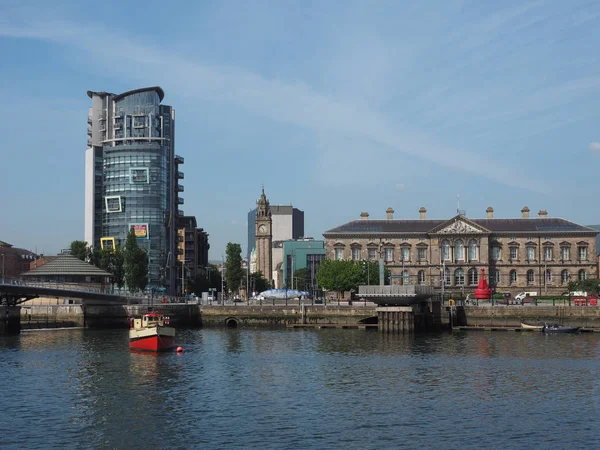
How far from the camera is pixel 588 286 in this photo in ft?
633

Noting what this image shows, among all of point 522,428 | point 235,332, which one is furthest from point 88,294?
point 522,428

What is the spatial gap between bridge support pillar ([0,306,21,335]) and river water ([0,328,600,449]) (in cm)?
2036

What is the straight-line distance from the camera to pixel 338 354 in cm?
9512

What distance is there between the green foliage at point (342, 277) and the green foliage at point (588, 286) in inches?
2044

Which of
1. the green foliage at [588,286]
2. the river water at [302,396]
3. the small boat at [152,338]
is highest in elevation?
the green foliage at [588,286]

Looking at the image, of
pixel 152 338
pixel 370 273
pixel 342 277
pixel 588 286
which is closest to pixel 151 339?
pixel 152 338

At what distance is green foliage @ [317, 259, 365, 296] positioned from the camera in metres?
191

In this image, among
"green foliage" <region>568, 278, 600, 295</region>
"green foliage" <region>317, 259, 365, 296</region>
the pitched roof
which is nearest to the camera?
the pitched roof

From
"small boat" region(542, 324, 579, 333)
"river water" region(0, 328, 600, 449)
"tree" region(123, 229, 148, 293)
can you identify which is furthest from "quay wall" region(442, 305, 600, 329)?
"tree" region(123, 229, 148, 293)

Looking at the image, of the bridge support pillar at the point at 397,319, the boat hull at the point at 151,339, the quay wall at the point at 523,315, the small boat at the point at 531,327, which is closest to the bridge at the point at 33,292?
the boat hull at the point at 151,339

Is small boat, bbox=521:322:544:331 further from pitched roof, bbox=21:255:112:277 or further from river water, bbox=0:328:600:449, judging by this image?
pitched roof, bbox=21:255:112:277

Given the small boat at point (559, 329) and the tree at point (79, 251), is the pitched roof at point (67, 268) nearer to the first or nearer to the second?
the tree at point (79, 251)

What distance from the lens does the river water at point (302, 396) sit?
2040 inches

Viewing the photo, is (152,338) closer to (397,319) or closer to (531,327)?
(397,319)
